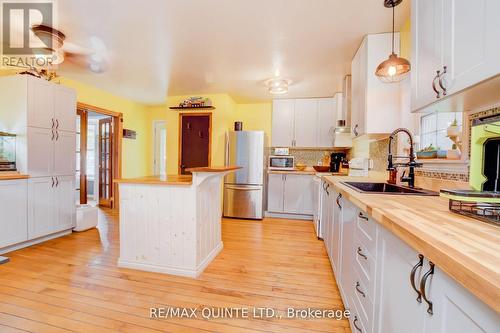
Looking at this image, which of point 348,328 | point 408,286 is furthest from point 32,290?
point 408,286

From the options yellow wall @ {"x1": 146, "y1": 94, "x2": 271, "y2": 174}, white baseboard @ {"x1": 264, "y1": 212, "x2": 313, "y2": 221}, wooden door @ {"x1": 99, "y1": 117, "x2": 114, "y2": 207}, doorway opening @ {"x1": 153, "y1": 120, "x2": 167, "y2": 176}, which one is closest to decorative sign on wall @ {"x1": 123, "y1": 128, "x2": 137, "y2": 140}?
wooden door @ {"x1": 99, "y1": 117, "x2": 114, "y2": 207}

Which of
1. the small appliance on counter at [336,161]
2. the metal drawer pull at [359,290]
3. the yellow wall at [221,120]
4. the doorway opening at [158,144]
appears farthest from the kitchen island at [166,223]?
the doorway opening at [158,144]

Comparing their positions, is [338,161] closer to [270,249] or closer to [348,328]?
[270,249]

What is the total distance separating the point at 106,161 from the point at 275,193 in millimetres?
3735

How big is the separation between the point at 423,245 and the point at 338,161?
407 cm

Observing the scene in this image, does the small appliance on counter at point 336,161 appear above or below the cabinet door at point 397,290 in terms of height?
above

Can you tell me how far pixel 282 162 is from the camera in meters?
4.88

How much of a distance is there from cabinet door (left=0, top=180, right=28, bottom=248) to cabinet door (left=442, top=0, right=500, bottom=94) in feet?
13.0

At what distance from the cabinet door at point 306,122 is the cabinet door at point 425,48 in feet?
→ 11.0

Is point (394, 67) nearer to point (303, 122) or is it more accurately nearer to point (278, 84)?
point (278, 84)

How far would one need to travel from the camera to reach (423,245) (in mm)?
613

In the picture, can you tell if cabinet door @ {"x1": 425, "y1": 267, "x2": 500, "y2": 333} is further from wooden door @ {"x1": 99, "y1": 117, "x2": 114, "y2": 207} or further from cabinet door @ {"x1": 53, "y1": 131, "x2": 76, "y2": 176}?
wooden door @ {"x1": 99, "y1": 117, "x2": 114, "y2": 207}

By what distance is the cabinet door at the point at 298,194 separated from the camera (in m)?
4.55

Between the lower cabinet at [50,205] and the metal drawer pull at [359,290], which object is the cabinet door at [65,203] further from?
the metal drawer pull at [359,290]
